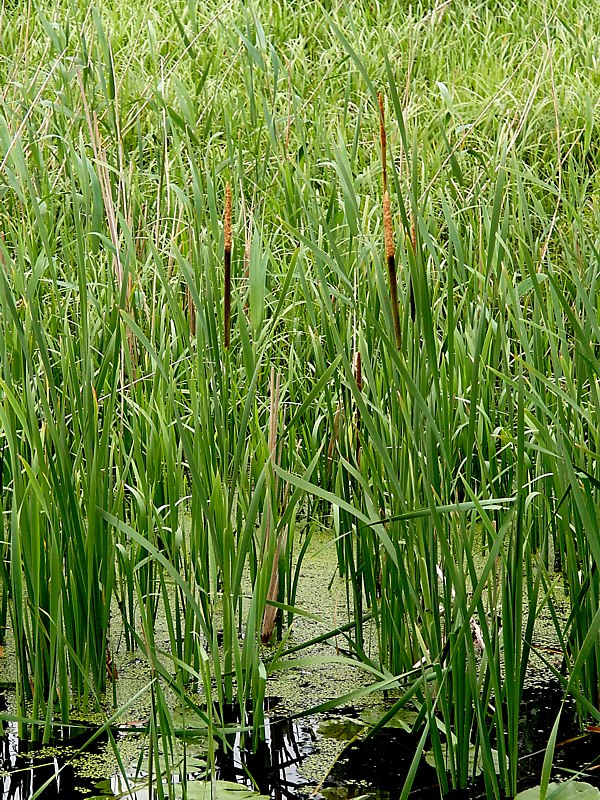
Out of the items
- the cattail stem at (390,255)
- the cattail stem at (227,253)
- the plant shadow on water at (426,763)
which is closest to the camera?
the cattail stem at (390,255)

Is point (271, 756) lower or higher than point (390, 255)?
lower

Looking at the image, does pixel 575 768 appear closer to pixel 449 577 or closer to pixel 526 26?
pixel 449 577

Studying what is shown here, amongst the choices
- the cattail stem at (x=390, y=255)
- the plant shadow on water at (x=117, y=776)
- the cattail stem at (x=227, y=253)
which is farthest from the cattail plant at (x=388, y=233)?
the plant shadow on water at (x=117, y=776)

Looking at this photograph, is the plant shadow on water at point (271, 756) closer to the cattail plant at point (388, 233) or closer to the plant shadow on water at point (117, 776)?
the plant shadow on water at point (117, 776)

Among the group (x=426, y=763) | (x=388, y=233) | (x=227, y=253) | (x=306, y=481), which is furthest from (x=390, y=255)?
(x=426, y=763)

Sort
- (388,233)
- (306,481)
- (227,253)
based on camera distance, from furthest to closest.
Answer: (306,481)
(227,253)
(388,233)

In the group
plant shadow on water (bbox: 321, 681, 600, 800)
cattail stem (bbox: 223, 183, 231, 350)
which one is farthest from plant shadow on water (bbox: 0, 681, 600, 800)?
cattail stem (bbox: 223, 183, 231, 350)

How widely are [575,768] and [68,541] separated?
840 mm

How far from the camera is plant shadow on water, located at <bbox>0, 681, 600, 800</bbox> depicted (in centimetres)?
147

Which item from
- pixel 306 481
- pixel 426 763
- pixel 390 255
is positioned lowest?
pixel 426 763

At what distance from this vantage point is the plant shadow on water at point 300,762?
147 centimetres

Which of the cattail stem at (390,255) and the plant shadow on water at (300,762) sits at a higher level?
the cattail stem at (390,255)

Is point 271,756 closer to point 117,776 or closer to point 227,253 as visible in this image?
point 117,776

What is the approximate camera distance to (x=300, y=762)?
1.54 meters
